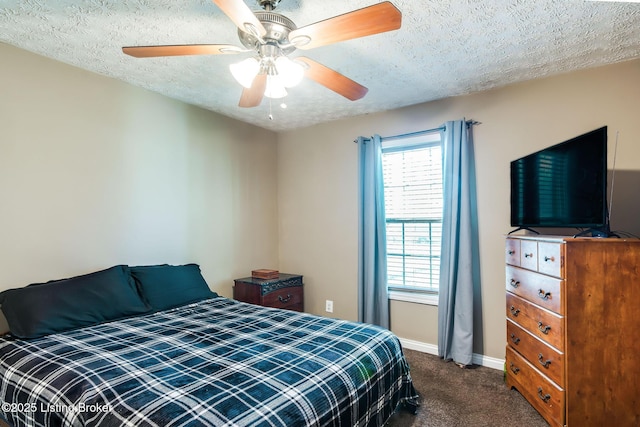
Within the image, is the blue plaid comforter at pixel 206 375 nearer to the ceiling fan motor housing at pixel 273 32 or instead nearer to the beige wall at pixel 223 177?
the beige wall at pixel 223 177

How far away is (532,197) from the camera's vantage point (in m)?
2.43

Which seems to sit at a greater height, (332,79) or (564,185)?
(332,79)

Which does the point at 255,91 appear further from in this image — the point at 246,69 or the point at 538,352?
the point at 538,352

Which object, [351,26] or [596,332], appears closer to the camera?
[351,26]

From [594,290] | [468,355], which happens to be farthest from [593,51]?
[468,355]

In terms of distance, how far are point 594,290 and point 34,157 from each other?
357 centimetres

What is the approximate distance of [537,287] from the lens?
212cm

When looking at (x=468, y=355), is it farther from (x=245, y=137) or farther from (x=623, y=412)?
(x=245, y=137)

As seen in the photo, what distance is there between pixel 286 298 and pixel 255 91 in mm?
2316

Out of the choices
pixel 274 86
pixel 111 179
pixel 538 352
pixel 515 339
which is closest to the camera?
pixel 274 86

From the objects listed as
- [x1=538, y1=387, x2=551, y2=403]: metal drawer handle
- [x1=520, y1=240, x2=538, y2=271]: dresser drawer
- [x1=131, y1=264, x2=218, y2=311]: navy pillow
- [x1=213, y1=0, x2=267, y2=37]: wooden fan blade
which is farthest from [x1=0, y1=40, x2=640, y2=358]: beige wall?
[x1=213, y1=0, x2=267, y2=37]: wooden fan blade

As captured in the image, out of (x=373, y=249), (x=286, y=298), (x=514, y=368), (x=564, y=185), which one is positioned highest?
(x=564, y=185)

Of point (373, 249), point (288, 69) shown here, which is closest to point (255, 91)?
point (288, 69)

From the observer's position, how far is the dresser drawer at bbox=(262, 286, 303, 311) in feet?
11.3
